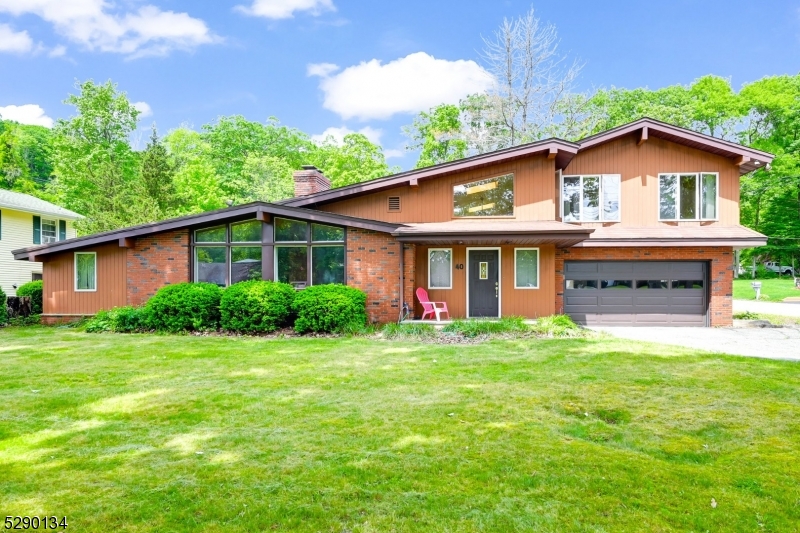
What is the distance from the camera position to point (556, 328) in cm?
1023

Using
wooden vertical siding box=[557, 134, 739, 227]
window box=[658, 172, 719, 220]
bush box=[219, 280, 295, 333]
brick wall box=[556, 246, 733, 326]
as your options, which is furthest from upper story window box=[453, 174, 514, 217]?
bush box=[219, 280, 295, 333]

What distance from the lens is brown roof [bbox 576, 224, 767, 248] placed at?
38.4ft

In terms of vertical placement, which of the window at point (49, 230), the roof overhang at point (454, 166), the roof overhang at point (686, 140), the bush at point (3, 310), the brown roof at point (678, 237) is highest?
the roof overhang at point (686, 140)

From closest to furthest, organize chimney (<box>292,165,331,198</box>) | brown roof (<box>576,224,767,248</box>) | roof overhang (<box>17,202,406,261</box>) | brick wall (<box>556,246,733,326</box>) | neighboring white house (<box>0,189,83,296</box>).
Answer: roof overhang (<box>17,202,406,261</box>), brown roof (<box>576,224,767,248</box>), brick wall (<box>556,246,733,326</box>), chimney (<box>292,165,331,198</box>), neighboring white house (<box>0,189,83,296</box>)

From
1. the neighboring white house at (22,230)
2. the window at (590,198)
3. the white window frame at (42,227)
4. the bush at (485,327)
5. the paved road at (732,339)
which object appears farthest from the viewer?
the white window frame at (42,227)

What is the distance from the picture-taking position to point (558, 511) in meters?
2.72

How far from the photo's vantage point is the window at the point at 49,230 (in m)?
20.1

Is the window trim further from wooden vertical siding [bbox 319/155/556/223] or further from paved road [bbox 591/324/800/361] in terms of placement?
paved road [bbox 591/324/800/361]

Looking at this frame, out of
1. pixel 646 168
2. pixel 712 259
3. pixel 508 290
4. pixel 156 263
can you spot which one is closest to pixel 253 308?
pixel 156 263

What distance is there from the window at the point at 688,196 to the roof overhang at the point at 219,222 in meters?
7.99

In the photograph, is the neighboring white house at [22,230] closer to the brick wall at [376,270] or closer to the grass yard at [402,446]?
the grass yard at [402,446]

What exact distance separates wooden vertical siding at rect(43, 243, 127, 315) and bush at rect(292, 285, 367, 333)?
5.65m

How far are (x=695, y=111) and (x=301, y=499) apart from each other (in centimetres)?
3997

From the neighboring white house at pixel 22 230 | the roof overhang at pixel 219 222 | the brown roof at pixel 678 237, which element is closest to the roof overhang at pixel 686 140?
the brown roof at pixel 678 237
